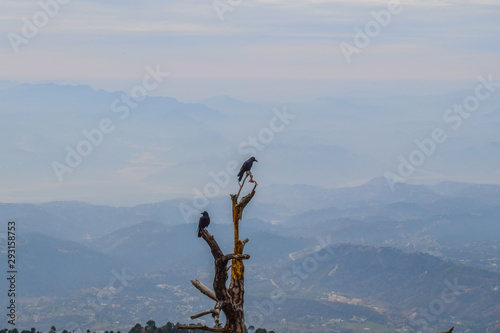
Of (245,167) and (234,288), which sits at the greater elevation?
(245,167)

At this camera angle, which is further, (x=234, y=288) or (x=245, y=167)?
(x=245, y=167)

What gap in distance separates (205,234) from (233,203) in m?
0.98

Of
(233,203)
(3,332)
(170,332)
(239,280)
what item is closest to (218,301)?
(239,280)

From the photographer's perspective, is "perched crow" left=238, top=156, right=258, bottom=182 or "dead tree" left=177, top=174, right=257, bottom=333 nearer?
"dead tree" left=177, top=174, right=257, bottom=333

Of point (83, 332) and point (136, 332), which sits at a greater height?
point (83, 332)

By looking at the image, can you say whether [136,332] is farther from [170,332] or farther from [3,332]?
[3,332]

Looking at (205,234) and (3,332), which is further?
(3,332)

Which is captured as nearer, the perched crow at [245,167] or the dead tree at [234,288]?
the dead tree at [234,288]

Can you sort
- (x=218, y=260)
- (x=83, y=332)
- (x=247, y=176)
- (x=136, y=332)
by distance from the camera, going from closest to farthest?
1. (x=218, y=260)
2. (x=247, y=176)
3. (x=136, y=332)
4. (x=83, y=332)

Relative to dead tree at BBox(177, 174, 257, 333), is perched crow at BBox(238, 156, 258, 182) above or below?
above

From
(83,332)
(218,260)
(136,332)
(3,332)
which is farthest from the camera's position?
(83,332)

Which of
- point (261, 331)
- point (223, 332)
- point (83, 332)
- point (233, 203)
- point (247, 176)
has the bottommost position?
point (223, 332)

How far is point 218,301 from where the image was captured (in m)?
18.7

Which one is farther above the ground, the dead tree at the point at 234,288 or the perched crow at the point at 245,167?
the perched crow at the point at 245,167
